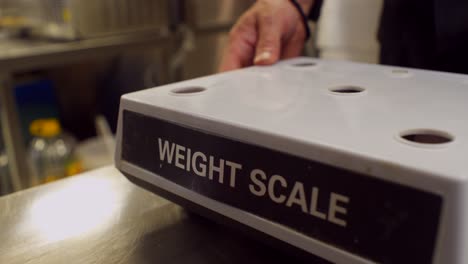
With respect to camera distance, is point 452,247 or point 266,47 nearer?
point 452,247

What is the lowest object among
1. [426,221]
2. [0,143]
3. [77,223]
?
[0,143]

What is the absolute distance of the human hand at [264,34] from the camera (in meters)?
0.62

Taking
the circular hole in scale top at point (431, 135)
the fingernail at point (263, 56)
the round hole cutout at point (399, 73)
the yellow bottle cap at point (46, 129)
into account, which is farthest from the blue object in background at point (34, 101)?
the circular hole in scale top at point (431, 135)

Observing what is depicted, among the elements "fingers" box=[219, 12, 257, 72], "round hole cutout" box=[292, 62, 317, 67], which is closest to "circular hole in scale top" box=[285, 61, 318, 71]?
"round hole cutout" box=[292, 62, 317, 67]

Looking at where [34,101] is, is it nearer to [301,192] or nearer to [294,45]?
[294,45]

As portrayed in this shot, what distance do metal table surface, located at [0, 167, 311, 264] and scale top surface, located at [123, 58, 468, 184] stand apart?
113 millimetres

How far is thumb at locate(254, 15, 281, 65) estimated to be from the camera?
1.77 feet

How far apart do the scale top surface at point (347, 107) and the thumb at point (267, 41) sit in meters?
0.04

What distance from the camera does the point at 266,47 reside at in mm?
583

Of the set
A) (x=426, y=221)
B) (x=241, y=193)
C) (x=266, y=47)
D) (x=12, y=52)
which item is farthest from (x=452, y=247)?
(x=12, y=52)

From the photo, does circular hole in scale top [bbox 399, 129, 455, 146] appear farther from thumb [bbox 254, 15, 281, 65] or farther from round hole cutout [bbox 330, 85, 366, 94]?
thumb [bbox 254, 15, 281, 65]

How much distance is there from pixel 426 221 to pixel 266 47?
383 millimetres

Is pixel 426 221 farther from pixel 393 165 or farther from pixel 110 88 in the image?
pixel 110 88

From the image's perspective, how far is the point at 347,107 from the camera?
1.12ft
